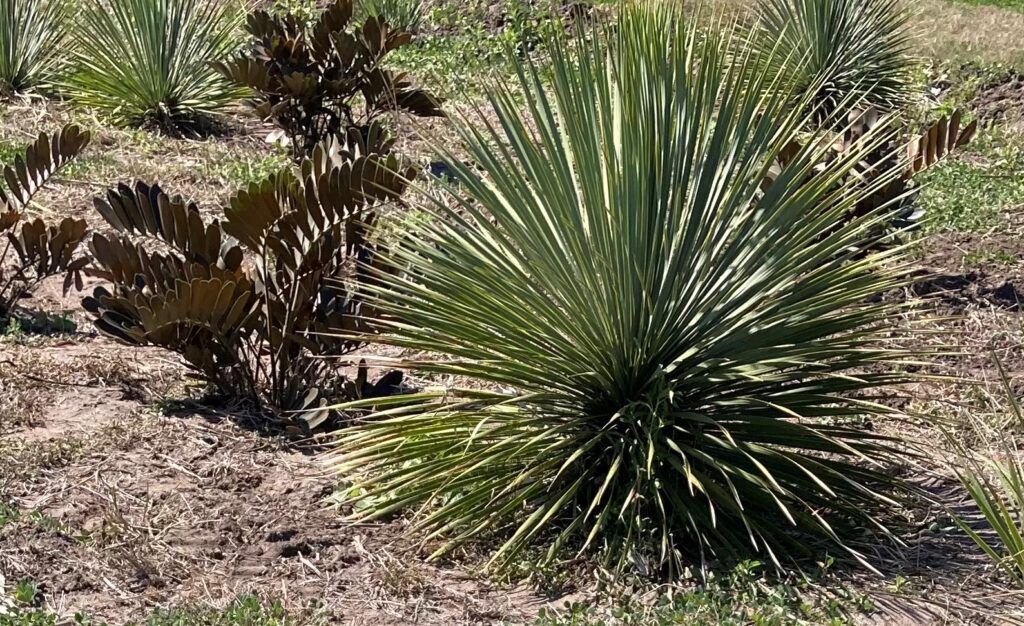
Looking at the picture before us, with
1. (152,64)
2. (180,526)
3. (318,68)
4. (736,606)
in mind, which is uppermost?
(152,64)

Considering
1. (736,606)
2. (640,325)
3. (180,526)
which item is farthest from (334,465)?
(736,606)

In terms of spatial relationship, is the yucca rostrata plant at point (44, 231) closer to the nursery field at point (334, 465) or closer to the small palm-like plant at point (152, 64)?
the nursery field at point (334, 465)

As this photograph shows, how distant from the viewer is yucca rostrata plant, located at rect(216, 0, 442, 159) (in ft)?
25.9

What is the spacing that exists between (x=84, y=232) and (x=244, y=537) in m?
1.87

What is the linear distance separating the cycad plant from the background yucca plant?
20.7ft

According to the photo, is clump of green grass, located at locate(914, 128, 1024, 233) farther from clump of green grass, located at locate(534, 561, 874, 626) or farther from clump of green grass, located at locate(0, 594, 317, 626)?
clump of green grass, located at locate(0, 594, 317, 626)

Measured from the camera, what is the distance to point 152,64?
9.09m

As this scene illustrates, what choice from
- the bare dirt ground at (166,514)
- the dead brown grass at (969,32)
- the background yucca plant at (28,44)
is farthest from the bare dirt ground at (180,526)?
the dead brown grass at (969,32)

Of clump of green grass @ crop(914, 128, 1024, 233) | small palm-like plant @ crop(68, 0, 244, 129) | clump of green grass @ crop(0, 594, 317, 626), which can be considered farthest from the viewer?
small palm-like plant @ crop(68, 0, 244, 129)

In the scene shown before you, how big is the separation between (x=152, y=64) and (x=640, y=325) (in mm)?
6120

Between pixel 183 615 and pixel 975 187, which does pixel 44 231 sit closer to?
pixel 183 615

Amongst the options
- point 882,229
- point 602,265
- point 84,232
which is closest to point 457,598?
point 602,265

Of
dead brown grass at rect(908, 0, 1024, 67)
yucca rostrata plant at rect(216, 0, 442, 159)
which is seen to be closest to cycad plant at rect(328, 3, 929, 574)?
yucca rostrata plant at rect(216, 0, 442, 159)

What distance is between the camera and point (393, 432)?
4270 millimetres
